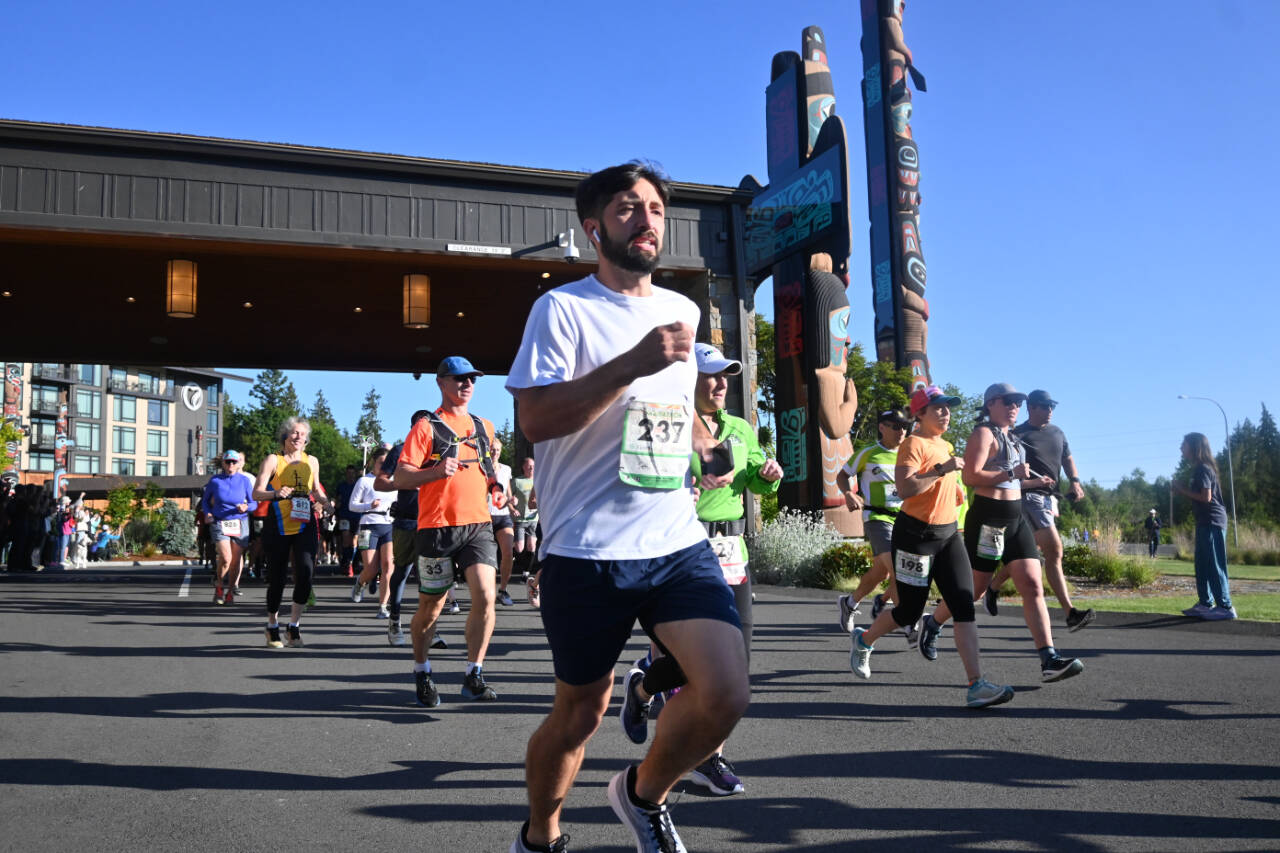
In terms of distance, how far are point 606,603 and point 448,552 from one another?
12.6 feet

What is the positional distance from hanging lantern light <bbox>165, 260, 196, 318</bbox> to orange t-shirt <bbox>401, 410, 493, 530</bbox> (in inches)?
541

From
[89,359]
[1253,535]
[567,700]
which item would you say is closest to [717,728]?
[567,700]

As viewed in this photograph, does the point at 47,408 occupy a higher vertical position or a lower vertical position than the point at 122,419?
higher

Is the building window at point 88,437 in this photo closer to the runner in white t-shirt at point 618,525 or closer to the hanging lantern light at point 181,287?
the hanging lantern light at point 181,287

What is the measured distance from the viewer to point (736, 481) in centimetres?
502

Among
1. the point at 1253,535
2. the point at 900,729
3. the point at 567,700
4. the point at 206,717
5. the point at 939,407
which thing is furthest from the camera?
the point at 1253,535

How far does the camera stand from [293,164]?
58.3 feet

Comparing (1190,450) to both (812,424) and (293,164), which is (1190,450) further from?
(293,164)

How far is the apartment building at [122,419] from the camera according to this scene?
290 ft

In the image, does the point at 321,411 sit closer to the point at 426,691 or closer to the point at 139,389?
the point at 139,389

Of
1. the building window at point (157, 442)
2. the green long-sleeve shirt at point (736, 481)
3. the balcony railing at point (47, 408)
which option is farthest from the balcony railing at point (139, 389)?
the green long-sleeve shirt at point (736, 481)

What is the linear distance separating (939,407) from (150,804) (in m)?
4.75

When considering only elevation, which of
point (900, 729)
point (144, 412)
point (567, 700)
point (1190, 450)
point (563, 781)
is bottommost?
point (900, 729)

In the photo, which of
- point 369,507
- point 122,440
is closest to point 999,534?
point 369,507
